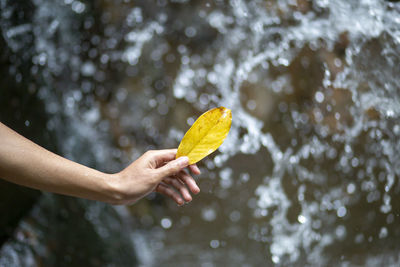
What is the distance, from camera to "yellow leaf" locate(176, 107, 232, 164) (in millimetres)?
975

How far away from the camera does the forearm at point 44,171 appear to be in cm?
85

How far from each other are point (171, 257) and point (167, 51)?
1159mm

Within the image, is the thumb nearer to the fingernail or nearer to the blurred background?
the fingernail

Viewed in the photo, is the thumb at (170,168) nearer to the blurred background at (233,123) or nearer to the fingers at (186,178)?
the fingers at (186,178)

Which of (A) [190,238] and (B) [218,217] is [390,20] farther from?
(A) [190,238]

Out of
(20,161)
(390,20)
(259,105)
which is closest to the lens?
(20,161)

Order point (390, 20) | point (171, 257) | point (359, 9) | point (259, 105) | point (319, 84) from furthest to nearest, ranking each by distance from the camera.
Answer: point (259, 105) < point (319, 84) < point (171, 257) < point (359, 9) < point (390, 20)

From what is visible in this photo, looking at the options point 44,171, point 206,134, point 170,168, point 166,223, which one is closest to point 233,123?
point 166,223

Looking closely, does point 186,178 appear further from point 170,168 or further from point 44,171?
point 44,171

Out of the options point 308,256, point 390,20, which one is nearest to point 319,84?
point 390,20

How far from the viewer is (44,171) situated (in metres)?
0.87

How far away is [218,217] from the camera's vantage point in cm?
207

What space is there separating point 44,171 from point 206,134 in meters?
0.40

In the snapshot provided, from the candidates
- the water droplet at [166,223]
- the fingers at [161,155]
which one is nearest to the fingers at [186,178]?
the fingers at [161,155]
